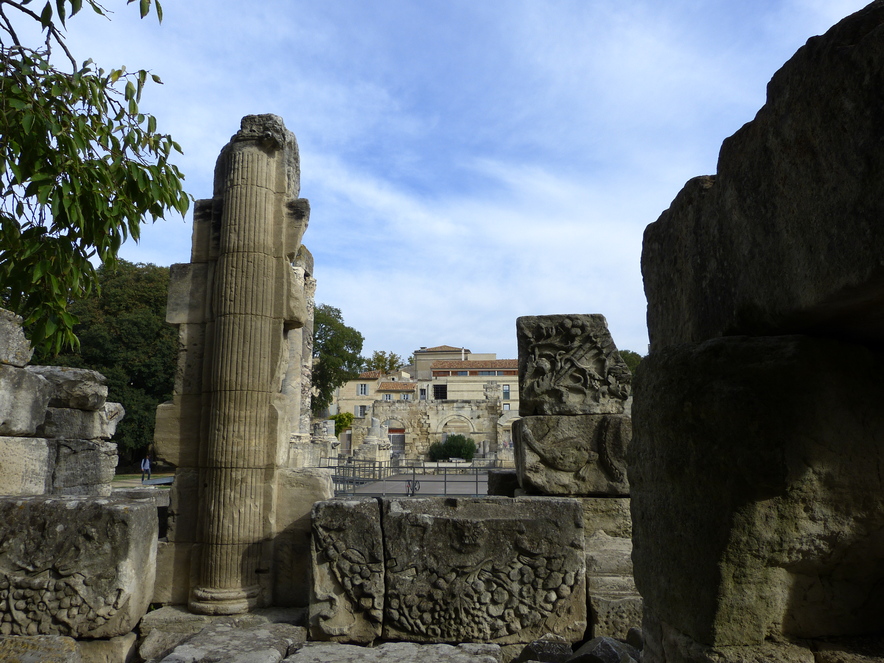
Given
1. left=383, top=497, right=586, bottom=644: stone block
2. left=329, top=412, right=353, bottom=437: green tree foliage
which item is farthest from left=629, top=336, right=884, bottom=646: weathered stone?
left=329, top=412, right=353, bottom=437: green tree foliage

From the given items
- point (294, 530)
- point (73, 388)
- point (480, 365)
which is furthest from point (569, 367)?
point (480, 365)

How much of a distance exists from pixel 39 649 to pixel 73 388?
17.6ft

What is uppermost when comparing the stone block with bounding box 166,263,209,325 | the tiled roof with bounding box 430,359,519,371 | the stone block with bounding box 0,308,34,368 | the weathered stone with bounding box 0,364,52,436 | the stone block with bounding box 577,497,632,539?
the tiled roof with bounding box 430,359,519,371

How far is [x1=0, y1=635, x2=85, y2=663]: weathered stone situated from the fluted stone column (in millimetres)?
1033

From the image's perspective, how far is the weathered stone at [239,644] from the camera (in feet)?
11.7

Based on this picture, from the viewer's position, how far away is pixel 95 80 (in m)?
3.73

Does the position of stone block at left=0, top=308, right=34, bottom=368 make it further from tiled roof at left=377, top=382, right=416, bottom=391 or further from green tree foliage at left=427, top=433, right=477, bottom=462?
tiled roof at left=377, top=382, right=416, bottom=391

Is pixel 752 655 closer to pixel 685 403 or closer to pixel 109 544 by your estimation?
pixel 685 403

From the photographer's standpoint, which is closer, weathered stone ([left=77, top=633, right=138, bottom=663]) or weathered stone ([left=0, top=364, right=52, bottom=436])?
weathered stone ([left=77, top=633, right=138, bottom=663])

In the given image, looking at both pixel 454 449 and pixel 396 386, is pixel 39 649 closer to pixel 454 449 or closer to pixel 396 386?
pixel 454 449

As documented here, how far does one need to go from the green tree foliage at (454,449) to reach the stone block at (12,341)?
111 feet

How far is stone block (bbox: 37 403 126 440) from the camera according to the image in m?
8.21

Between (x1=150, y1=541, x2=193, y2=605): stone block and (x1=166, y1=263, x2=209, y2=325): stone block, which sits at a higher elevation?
(x1=166, y1=263, x2=209, y2=325): stone block

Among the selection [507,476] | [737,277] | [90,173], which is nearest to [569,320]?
[507,476]
